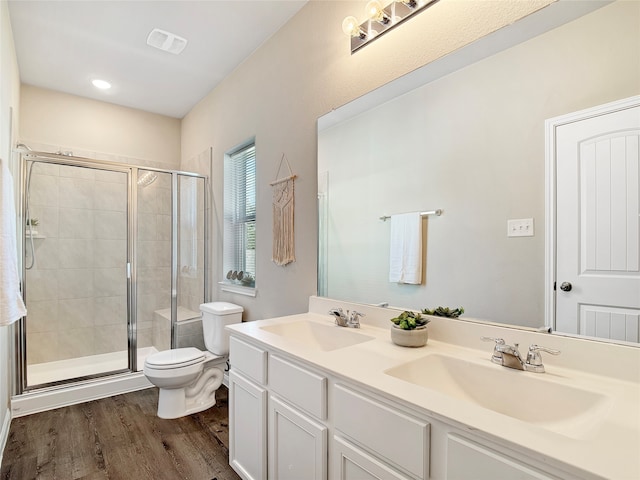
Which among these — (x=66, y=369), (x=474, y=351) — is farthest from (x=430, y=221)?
(x=66, y=369)

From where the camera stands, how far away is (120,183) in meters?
3.22

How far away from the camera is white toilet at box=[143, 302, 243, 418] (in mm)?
2408

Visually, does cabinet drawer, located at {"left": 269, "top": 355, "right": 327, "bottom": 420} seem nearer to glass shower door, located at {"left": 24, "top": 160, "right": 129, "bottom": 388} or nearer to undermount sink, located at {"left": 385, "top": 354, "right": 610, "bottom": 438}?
undermount sink, located at {"left": 385, "top": 354, "right": 610, "bottom": 438}

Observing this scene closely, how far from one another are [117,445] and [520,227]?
2.52 m

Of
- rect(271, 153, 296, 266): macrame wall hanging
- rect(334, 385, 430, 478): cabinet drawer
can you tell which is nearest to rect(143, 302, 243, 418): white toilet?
rect(271, 153, 296, 266): macrame wall hanging

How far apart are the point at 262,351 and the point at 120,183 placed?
256cm

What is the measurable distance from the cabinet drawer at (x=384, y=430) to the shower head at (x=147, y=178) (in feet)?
9.52

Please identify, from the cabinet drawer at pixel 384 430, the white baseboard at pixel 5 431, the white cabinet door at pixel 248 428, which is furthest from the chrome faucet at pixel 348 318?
the white baseboard at pixel 5 431

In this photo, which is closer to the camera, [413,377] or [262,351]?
[413,377]

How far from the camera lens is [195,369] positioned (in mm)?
2486

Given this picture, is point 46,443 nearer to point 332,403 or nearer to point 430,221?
point 332,403

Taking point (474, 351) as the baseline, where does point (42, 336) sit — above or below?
below

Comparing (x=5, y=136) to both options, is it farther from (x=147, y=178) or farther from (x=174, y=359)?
(x=174, y=359)

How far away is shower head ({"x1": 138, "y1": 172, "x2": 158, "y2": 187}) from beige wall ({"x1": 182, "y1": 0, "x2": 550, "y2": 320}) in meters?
0.65
